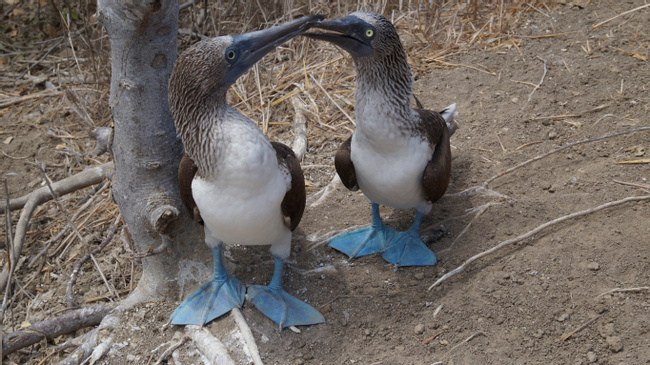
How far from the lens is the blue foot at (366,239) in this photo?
3.72 metres

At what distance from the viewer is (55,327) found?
3.34 metres

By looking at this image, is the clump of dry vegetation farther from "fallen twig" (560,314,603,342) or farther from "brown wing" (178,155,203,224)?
"fallen twig" (560,314,603,342)

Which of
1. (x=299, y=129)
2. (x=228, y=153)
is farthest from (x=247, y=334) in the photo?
(x=299, y=129)

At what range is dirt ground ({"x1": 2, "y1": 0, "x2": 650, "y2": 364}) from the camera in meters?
3.01

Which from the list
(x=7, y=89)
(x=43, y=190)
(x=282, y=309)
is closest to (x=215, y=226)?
(x=282, y=309)

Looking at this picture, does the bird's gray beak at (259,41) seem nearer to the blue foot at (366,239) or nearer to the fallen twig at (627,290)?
the blue foot at (366,239)

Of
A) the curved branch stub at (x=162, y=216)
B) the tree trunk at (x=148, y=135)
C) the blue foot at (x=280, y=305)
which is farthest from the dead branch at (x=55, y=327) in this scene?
the blue foot at (x=280, y=305)

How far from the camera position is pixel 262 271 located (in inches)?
145

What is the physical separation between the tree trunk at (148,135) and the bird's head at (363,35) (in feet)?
2.75

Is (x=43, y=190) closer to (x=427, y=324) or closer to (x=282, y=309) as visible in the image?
(x=282, y=309)

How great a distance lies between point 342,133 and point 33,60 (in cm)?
385

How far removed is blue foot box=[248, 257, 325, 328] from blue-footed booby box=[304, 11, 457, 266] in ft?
2.22

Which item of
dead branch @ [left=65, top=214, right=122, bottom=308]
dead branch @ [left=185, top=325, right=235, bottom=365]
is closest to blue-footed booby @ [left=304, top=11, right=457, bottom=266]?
dead branch @ [left=185, top=325, right=235, bottom=365]

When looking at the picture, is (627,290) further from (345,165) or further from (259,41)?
(259,41)
